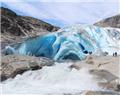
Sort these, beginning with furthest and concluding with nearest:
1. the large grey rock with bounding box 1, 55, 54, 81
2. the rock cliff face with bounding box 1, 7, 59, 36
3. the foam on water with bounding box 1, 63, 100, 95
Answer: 1. the rock cliff face with bounding box 1, 7, 59, 36
2. the large grey rock with bounding box 1, 55, 54, 81
3. the foam on water with bounding box 1, 63, 100, 95

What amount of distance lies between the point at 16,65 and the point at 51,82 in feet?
8.00

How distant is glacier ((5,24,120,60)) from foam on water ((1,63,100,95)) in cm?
731

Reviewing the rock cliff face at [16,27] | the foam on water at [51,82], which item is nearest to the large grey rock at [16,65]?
the foam on water at [51,82]

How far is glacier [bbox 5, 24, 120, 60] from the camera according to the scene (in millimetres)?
25686

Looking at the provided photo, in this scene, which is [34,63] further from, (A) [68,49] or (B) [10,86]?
(A) [68,49]

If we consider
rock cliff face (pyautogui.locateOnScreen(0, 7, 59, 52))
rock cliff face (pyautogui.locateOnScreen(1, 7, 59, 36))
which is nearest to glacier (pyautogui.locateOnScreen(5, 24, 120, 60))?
rock cliff face (pyautogui.locateOnScreen(0, 7, 59, 52))

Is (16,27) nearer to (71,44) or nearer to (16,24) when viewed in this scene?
(16,24)

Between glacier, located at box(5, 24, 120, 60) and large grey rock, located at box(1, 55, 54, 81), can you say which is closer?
large grey rock, located at box(1, 55, 54, 81)

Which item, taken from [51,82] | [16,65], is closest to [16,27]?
[16,65]

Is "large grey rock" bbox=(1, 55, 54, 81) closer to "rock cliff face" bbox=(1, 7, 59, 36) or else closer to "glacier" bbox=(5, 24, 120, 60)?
"glacier" bbox=(5, 24, 120, 60)

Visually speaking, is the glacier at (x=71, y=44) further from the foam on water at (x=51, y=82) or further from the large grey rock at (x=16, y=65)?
the foam on water at (x=51, y=82)

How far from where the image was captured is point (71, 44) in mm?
26141

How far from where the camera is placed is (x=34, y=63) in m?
18.2

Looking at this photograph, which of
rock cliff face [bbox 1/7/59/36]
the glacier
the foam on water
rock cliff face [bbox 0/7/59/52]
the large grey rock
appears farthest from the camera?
rock cliff face [bbox 1/7/59/36]
